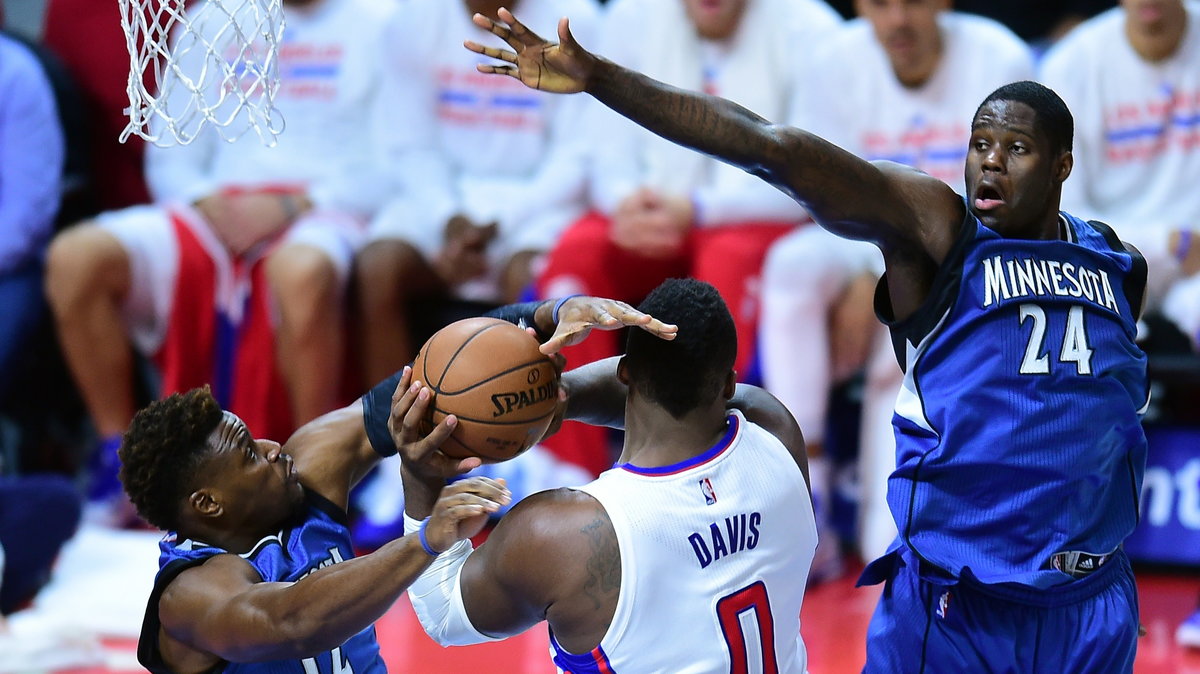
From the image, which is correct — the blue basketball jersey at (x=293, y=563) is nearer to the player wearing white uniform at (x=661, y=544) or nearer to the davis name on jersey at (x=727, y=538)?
the player wearing white uniform at (x=661, y=544)

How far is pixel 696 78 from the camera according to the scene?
5711 millimetres

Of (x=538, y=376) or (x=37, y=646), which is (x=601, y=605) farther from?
(x=37, y=646)

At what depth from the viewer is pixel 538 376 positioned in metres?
2.68

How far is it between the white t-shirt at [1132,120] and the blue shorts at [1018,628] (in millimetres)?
2908

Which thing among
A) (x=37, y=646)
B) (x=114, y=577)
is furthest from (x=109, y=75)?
(x=37, y=646)

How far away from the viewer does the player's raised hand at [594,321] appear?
2480 millimetres

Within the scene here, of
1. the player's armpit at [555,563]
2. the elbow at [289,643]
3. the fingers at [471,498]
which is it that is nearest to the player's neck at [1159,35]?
the player's armpit at [555,563]

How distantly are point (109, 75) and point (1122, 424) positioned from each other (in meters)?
5.05

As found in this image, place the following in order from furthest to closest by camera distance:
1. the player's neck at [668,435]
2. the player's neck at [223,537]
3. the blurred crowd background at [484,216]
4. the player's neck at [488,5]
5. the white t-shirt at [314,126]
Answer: the white t-shirt at [314,126] → the player's neck at [488,5] → the blurred crowd background at [484,216] → the player's neck at [223,537] → the player's neck at [668,435]

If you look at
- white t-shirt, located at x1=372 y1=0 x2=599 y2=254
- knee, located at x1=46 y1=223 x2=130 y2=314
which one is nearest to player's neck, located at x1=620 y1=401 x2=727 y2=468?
white t-shirt, located at x1=372 y1=0 x2=599 y2=254

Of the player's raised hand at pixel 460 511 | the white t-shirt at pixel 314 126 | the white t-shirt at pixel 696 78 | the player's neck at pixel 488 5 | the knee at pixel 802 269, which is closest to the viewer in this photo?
the player's raised hand at pixel 460 511

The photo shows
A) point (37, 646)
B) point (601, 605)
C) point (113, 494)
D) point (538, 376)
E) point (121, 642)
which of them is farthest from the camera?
point (113, 494)

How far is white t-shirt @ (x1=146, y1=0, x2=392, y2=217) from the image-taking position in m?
6.17

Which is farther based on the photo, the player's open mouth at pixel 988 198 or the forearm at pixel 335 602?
the player's open mouth at pixel 988 198
